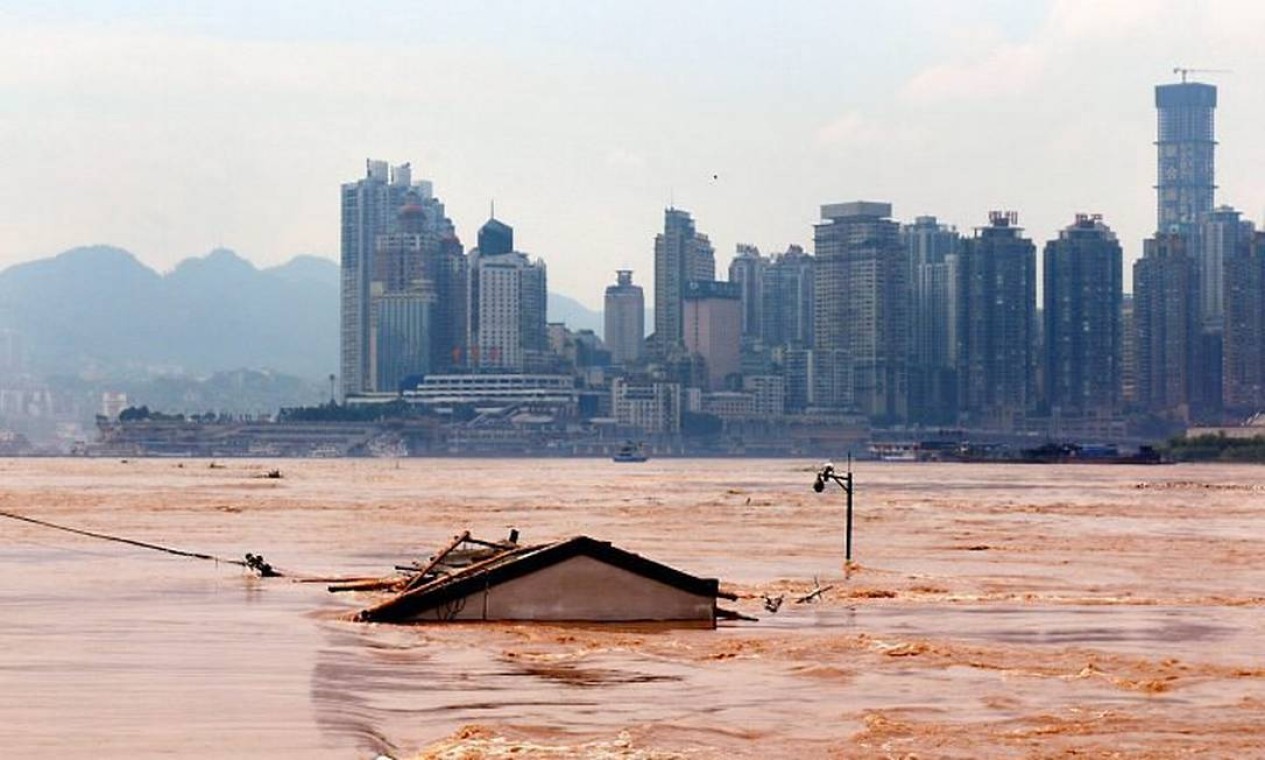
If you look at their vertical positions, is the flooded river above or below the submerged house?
below

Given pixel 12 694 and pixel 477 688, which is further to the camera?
pixel 477 688

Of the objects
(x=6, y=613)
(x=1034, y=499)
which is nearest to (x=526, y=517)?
(x=1034, y=499)

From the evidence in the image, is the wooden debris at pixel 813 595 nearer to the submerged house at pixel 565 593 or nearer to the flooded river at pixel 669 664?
the flooded river at pixel 669 664

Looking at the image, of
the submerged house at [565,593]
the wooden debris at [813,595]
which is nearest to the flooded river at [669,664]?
the wooden debris at [813,595]

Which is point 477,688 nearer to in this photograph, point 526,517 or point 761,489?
point 526,517

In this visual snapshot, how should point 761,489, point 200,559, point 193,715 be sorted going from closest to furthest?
point 193,715 → point 200,559 → point 761,489

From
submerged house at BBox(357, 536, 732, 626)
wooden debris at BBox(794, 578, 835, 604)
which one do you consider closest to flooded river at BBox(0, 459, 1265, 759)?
wooden debris at BBox(794, 578, 835, 604)

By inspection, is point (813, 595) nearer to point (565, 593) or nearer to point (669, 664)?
point (565, 593)

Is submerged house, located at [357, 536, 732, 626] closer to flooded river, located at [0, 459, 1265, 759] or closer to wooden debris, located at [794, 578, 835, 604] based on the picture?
flooded river, located at [0, 459, 1265, 759]

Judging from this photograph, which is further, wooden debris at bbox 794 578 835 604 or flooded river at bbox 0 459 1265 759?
wooden debris at bbox 794 578 835 604
